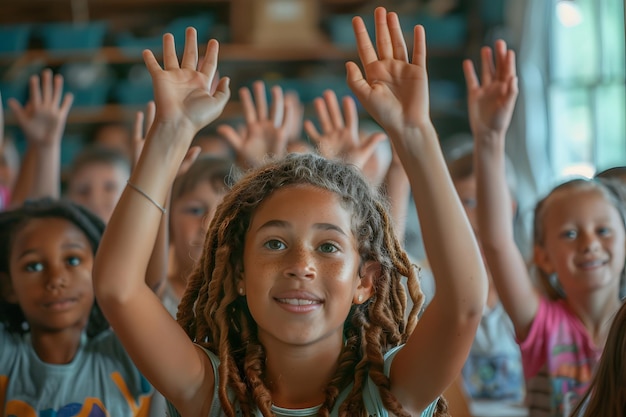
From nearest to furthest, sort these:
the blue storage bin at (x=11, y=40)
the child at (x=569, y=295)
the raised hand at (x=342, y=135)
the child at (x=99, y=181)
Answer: the child at (x=569, y=295) < the raised hand at (x=342, y=135) < the child at (x=99, y=181) < the blue storage bin at (x=11, y=40)

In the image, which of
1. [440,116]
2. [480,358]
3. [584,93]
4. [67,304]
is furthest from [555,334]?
[440,116]

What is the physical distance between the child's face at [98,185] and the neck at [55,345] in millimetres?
1650

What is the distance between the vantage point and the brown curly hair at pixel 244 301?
1653mm

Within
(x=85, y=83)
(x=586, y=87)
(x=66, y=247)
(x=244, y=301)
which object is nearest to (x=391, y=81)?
(x=244, y=301)

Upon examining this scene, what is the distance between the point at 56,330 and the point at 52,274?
0.43 feet

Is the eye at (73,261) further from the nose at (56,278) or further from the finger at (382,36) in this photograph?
the finger at (382,36)

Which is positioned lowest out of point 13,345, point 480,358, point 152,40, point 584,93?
point 480,358

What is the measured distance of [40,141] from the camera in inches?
116

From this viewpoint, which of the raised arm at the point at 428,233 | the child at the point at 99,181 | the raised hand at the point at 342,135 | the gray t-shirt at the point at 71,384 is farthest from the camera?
the child at the point at 99,181

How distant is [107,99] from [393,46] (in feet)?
17.3

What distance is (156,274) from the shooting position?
2.11m

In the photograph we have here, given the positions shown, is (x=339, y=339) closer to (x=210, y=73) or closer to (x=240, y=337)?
(x=240, y=337)

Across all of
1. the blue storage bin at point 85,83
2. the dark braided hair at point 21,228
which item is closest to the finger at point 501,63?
the dark braided hair at point 21,228

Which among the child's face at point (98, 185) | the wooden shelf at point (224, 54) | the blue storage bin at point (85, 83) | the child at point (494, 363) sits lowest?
the child at point (494, 363)
